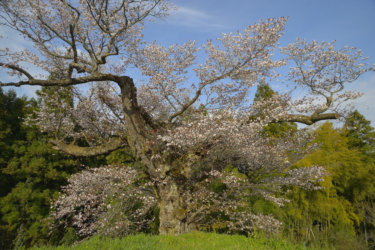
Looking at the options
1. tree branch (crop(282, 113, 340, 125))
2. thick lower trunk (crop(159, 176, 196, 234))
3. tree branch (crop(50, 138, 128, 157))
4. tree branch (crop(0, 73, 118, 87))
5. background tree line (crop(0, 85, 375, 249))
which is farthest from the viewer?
background tree line (crop(0, 85, 375, 249))

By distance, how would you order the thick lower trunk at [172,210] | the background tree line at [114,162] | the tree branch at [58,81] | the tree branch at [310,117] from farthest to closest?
the background tree line at [114,162] < the tree branch at [310,117] < the thick lower trunk at [172,210] < the tree branch at [58,81]

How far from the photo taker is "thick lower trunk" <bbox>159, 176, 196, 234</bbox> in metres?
6.97

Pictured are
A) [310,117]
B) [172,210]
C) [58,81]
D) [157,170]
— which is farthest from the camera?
[310,117]

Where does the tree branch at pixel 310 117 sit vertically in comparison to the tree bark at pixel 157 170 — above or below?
above

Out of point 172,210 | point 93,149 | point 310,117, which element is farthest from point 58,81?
point 310,117

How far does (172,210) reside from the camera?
7.12 metres

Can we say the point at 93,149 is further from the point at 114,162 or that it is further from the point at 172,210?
the point at 114,162

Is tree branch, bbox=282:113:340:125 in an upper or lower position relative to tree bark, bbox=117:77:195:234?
upper

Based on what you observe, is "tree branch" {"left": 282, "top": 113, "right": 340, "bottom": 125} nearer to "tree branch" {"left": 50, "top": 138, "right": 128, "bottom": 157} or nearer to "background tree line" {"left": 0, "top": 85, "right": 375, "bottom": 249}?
"background tree line" {"left": 0, "top": 85, "right": 375, "bottom": 249}

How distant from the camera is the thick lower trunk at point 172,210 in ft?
22.9

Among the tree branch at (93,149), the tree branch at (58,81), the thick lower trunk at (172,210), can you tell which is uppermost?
the tree branch at (58,81)

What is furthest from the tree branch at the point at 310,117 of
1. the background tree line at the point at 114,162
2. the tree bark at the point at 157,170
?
the tree bark at the point at 157,170

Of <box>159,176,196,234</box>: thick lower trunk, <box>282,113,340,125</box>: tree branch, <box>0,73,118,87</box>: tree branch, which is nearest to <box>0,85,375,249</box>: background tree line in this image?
<box>282,113,340,125</box>: tree branch

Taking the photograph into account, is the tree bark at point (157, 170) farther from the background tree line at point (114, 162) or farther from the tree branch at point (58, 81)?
the background tree line at point (114, 162)
